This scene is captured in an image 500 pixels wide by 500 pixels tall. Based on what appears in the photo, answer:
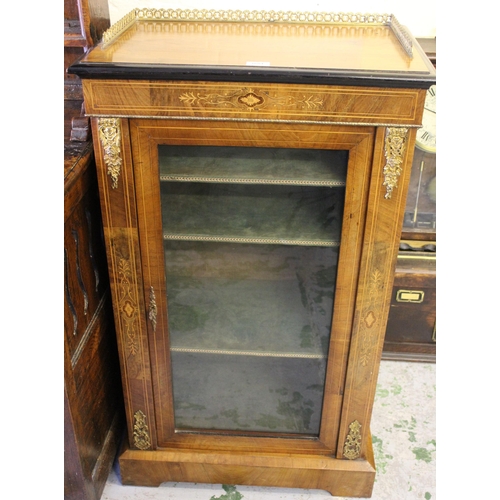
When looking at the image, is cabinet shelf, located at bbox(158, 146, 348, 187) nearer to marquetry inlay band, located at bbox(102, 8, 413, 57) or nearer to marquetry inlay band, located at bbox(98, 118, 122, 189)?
marquetry inlay band, located at bbox(98, 118, 122, 189)

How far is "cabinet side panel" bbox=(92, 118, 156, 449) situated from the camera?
910mm

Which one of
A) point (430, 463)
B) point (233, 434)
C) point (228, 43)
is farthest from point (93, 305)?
point (430, 463)

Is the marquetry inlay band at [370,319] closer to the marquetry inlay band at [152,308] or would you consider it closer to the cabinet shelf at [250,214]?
the cabinet shelf at [250,214]

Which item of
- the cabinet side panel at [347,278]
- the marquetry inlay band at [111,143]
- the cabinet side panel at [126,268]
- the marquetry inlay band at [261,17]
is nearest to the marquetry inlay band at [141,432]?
the cabinet side panel at [126,268]

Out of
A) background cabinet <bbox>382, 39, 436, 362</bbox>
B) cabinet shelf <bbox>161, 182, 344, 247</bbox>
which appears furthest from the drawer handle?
cabinet shelf <bbox>161, 182, 344, 247</bbox>

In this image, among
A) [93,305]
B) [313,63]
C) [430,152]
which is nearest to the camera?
[313,63]

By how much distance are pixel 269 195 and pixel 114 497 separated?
0.71 meters

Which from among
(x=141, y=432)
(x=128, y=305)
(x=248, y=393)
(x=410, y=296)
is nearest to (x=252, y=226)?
(x=128, y=305)

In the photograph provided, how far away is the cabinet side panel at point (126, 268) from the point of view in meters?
0.91

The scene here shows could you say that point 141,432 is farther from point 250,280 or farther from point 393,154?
point 393,154

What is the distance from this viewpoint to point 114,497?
1206 mm

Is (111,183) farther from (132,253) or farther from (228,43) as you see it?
(228,43)

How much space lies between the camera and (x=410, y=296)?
1.45 metres

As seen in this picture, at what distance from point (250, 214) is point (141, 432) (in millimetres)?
517
